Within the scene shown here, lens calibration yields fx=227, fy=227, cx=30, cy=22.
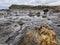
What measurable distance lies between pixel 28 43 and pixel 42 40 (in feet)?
2.23

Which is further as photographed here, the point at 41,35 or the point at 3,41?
the point at 3,41

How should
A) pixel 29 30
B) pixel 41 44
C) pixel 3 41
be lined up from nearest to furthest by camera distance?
pixel 41 44
pixel 29 30
pixel 3 41

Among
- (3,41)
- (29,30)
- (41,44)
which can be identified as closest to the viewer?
(41,44)

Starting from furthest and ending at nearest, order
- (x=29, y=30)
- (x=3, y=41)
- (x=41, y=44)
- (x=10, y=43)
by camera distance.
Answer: (x=3, y=41) → (x=10, y=43) → (x=29, y=30) → (x=41, y=44)

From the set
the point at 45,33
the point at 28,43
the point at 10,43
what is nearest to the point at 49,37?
the point at 45,33

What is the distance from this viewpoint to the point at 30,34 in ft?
35.7

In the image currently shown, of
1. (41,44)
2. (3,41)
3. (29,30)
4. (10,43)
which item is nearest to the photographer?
(41,44)

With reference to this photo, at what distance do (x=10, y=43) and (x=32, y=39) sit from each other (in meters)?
2.07

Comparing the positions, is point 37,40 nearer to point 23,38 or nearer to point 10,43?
point 23,38

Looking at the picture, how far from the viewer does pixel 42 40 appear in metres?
10.5

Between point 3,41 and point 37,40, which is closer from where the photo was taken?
point 37,40

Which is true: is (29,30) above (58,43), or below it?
above

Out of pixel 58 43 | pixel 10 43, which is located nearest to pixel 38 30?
pixel 58 43

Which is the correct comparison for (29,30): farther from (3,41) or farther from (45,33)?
(3,41)
